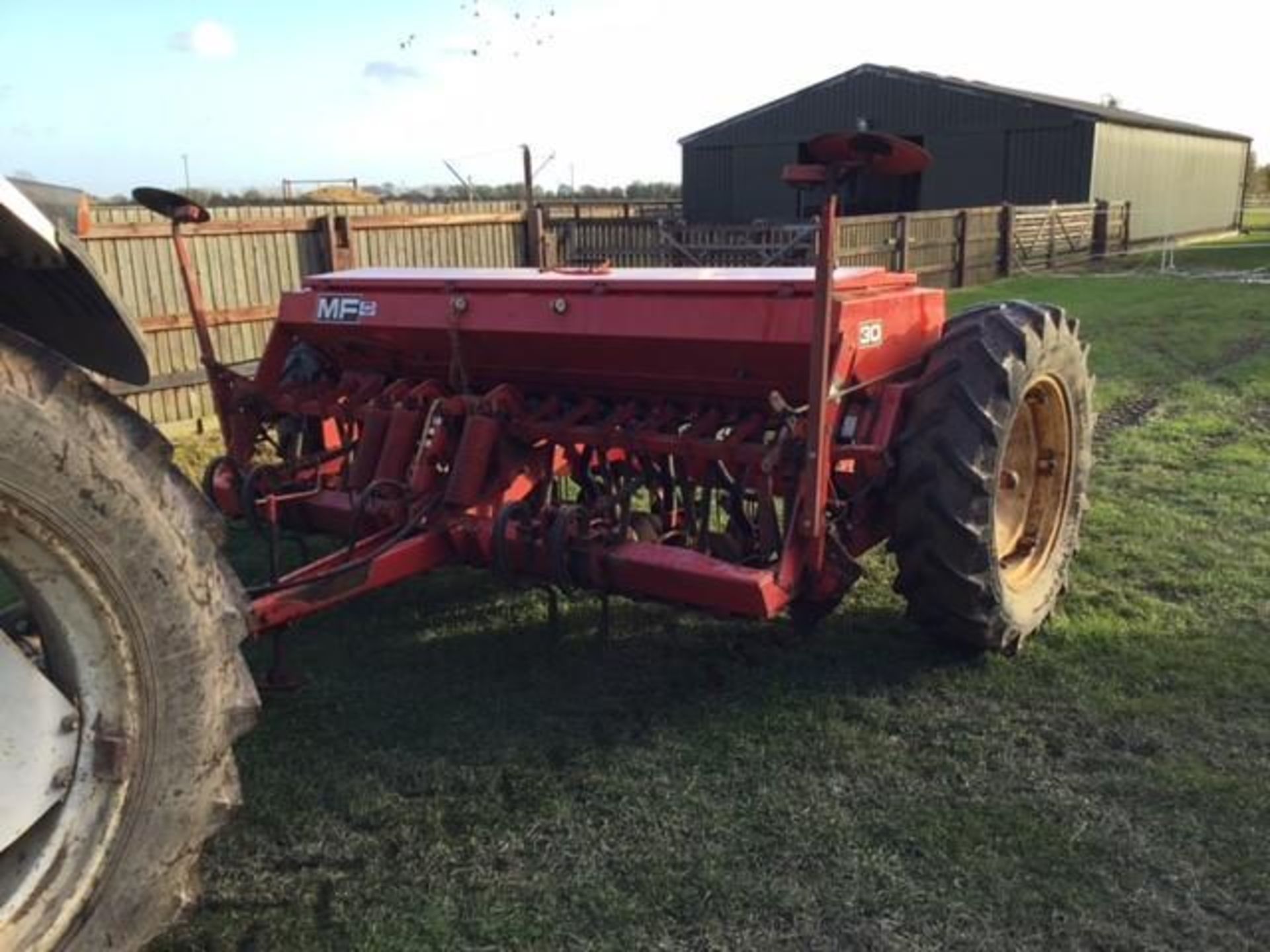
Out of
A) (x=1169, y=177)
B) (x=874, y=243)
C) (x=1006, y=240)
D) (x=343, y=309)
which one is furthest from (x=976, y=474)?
(x=1169, y=177)

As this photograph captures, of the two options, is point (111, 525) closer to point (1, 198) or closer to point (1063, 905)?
point (1, 198)

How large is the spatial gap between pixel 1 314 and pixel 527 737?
197 cm

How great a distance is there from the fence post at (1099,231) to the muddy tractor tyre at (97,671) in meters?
27.0

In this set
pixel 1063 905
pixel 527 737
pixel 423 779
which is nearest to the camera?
pixel 1063 905

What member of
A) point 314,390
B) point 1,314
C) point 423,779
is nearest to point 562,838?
point 423,779

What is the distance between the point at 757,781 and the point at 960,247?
1736 cm

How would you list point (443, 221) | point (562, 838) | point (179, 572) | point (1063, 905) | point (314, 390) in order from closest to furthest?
point (179, 572) < point (1063, 905) < point (562, 838) < point (314, 390) < point (443, 221)

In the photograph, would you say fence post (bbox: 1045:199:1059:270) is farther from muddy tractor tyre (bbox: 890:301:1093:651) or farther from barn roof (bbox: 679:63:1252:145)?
muddy tractor tyre (bbox: 890:301:1093:651)

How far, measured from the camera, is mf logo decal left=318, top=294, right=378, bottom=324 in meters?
4.79

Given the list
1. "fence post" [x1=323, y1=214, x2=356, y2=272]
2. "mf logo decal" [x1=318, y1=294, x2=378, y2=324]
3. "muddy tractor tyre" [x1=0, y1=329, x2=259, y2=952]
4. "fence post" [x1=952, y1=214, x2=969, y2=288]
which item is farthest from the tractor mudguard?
"fence post" [x1=952, y1=214, x2=969, y2=288]

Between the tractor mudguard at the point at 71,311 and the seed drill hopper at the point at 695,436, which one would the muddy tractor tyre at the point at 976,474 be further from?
the tractor mudguard at the point at 71,311

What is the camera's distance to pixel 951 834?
318 cm

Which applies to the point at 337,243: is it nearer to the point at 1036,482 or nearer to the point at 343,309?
the point at 343,309

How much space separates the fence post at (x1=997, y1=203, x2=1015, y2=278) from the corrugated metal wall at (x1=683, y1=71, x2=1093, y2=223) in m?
6.82
